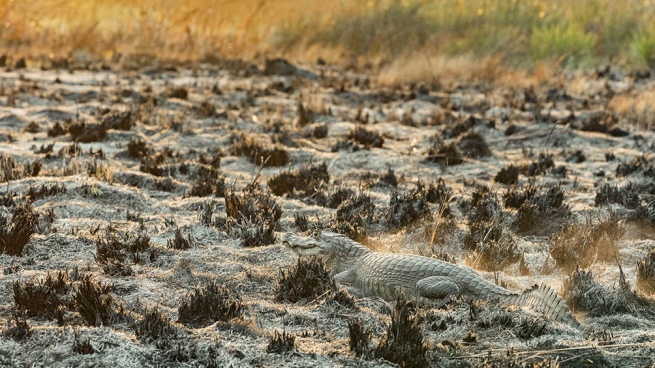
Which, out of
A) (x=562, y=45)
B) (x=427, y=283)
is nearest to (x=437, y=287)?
(x=427, y=283)

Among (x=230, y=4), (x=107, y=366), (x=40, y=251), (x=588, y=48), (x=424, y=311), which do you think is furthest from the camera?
(x=230, y=4)

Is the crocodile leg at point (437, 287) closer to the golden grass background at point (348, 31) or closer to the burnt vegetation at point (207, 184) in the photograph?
the burnt vegetation at point (207, 184)

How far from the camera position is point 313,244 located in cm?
577

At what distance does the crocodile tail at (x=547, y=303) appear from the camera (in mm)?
4480

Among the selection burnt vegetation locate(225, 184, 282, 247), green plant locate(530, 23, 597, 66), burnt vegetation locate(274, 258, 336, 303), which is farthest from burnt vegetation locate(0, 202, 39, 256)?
green plant locate(530, 23, 597, 66)

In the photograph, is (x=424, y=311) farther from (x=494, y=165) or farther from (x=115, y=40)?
(x=115, y=40)

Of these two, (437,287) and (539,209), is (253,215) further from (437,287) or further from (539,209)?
(539,209)

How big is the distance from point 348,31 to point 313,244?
19.2m

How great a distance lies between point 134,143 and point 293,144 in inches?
100

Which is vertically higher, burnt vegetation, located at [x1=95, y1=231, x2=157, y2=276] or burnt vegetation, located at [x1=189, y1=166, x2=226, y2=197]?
burnt vegetation, located at [x1=95, y1=231, x2=157, y2=276]

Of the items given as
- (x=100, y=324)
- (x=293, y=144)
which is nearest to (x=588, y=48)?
(x=293, y=144)

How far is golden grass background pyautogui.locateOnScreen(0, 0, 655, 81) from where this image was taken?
20344mm

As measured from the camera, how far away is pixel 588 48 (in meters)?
20.7

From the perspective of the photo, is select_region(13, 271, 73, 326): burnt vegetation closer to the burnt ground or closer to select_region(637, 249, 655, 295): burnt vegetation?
the burnt ground
